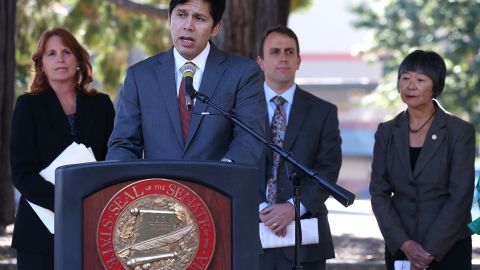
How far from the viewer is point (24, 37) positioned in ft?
55.9

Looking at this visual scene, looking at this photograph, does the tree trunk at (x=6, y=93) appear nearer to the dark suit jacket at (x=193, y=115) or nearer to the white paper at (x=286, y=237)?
the white paper at (x=286, y=237)

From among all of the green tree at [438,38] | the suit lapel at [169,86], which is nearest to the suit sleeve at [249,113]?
the suit lapel at [169,86]

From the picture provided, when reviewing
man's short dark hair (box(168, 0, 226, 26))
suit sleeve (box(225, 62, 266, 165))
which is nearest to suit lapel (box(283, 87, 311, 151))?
suit sleeve (box(225, 62, 266, 165))

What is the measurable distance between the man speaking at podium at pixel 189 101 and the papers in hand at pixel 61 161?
1.35 meters

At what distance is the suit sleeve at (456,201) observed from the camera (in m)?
6.54

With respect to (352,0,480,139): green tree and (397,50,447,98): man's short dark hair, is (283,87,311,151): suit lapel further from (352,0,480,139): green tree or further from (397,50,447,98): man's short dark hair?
(352,0,480,139): green tree

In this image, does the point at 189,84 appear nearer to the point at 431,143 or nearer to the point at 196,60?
the point at 196,60

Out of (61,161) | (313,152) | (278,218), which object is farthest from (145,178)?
(313,152)

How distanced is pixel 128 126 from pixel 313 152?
210 centimetres

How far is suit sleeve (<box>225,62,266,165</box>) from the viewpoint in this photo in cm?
483

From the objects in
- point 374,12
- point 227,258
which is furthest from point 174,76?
point 374,12

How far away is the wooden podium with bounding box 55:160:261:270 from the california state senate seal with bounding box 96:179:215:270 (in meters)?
0.03

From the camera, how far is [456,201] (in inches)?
261

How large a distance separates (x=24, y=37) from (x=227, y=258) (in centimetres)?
1345
